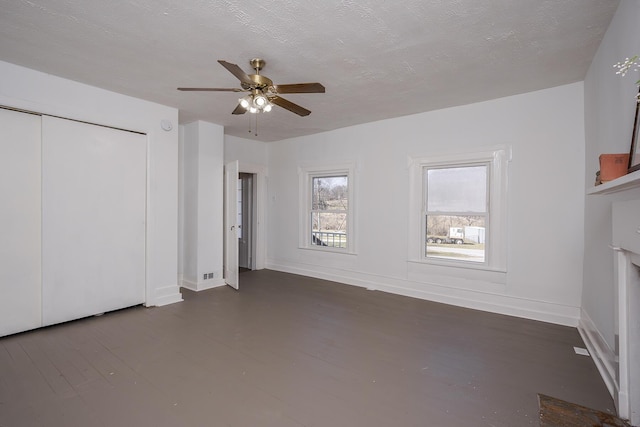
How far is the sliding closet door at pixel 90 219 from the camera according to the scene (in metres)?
3.32

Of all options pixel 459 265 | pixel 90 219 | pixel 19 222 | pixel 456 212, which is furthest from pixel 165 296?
pixel 456 212

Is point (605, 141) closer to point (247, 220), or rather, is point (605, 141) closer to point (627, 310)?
point (627, 310)

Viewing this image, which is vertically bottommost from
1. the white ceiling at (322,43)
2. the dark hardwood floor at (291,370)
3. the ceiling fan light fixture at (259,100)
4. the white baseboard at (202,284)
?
the dark hardwood floor at (291,370)

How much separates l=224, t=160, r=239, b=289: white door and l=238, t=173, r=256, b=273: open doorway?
1234mm

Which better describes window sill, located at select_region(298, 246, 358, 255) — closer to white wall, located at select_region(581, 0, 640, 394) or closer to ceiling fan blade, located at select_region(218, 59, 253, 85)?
white wall, located at select_region(581, 0, 640, 394)

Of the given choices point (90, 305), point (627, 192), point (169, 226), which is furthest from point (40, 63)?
point (627, 192)

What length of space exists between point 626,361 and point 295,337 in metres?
2.50

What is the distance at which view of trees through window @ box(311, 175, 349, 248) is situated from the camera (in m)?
5.60

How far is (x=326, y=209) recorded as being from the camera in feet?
19.1

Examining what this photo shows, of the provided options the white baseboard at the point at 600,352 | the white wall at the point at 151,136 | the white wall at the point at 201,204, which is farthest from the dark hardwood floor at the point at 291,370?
the white wall at the point at 201,204

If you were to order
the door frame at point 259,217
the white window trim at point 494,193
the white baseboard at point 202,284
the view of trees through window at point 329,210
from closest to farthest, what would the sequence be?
the white window trim at point 494,193 < the white baseboard at point 202,284 < the view of trees through window at point 329,210 < the door frame at point 259,217

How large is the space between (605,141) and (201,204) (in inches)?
193

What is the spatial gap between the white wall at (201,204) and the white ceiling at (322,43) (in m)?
1.23

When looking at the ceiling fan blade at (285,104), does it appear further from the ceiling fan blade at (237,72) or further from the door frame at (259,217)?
the door frame at (259,217)
